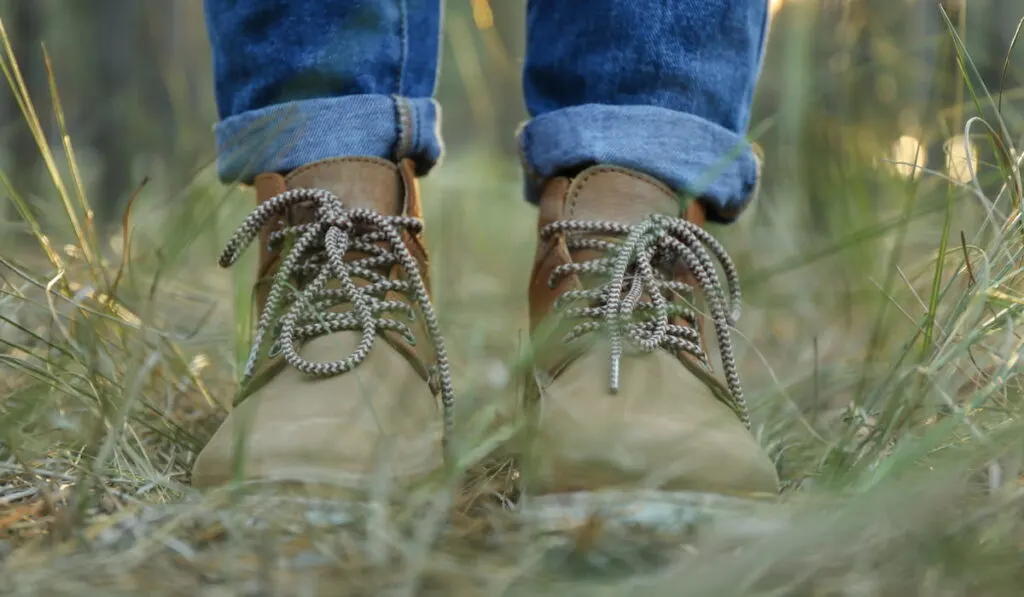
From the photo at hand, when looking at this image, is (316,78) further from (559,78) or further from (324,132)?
(559,78)

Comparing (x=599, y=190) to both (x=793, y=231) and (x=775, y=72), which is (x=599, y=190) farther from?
(x=775, y=72)

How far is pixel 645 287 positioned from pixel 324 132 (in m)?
0.29

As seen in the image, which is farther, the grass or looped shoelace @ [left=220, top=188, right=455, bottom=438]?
looped shoelace @ [left=220, top=188, right=455, bottom=438]

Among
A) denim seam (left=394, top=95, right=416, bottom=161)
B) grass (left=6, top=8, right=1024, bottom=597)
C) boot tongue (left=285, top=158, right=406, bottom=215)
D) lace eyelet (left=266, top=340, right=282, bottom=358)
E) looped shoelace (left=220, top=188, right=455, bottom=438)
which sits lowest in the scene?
grass (left=6, top=8, right=1024, bottom=597)

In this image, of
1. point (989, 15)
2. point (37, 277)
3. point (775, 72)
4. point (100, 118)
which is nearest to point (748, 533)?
point (37, 277)

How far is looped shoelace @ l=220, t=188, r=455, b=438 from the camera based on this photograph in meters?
0.78

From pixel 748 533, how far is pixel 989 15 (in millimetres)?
1554

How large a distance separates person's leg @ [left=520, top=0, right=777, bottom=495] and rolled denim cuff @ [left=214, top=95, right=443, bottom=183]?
12 centimetres

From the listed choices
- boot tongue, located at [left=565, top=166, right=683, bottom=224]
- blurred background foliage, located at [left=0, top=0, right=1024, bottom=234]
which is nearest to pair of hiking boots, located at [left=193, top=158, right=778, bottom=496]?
boot tongue, located at [left=565, top=166, right=683, bottom=224]

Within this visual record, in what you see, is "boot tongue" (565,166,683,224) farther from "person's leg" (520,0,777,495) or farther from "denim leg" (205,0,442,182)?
"denim leg" (205,0,442,182)

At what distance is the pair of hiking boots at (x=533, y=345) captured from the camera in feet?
2.32

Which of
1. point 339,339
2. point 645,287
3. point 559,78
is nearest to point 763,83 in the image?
point 559,78

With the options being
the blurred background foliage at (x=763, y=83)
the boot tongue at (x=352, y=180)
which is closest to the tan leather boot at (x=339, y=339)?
the boot tongue at (x=352, y=180)

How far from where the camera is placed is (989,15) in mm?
1779
